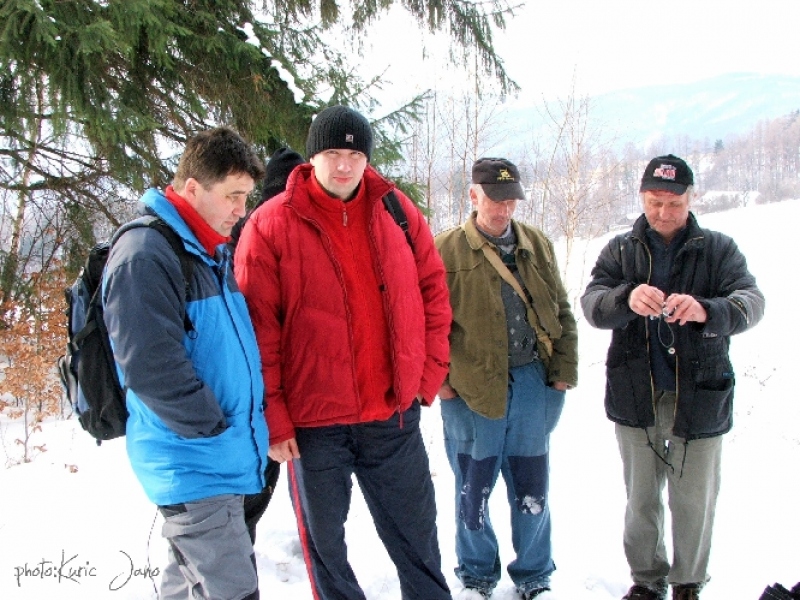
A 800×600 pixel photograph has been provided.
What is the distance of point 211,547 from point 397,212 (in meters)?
1.51

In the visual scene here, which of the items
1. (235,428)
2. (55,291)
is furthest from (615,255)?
(55,291)

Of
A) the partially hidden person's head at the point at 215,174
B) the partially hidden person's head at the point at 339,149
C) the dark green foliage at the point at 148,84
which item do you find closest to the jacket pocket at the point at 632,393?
the partially hidden person's head at the point at 339,149

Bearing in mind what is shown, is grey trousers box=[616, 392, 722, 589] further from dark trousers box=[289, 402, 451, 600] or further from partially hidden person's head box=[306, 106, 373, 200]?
partially hidden person's head box=[306, 106, 373, 200]

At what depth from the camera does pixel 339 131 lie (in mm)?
2285

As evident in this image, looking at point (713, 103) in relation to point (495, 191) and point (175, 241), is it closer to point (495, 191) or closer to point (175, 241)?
point (495, 191)

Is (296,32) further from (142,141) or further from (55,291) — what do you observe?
(55,291)

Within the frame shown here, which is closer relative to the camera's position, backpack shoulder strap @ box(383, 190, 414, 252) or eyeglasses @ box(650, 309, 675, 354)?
backpack shoulder strap @ box(383, 190, 414, 252)

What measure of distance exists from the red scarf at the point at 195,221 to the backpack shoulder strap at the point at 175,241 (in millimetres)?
101

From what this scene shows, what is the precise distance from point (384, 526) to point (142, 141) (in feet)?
13.5

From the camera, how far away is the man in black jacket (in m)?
2.62

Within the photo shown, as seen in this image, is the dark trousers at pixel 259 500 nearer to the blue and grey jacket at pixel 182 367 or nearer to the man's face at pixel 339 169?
the blue and grey jacket at pixel 182 367

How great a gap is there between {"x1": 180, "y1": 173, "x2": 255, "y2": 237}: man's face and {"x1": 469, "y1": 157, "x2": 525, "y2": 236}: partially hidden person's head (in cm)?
124

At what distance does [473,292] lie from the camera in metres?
2.86

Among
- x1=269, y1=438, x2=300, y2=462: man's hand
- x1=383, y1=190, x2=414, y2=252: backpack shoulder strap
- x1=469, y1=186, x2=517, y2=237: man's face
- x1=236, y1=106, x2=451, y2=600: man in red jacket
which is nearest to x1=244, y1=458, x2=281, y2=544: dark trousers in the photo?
x1=236, y1=106, x2=451, y2=600: man in red jacket
